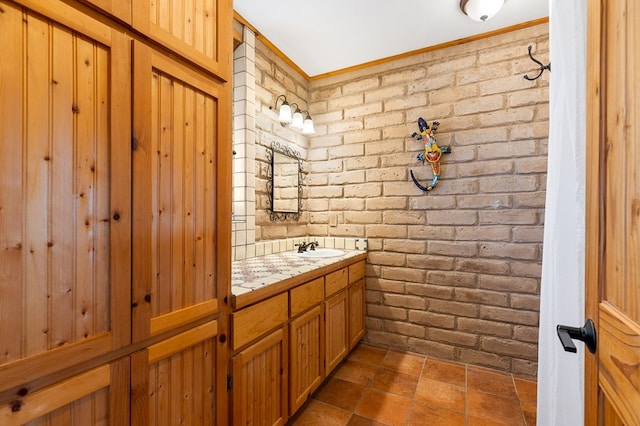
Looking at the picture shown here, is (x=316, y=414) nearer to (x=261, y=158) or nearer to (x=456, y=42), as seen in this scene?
(x=261, y=158)

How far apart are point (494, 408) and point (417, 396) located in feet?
1.57

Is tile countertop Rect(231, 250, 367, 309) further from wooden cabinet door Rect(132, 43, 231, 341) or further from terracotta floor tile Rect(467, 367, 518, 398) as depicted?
terracotta floor tile Rect(467, 367, 518, 398)

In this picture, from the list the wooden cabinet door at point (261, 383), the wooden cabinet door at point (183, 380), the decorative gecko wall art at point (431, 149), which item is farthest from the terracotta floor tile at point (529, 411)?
the wooden cabinet door at point (183, 380)

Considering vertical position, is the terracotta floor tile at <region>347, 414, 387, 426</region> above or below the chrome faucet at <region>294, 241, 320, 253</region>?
below

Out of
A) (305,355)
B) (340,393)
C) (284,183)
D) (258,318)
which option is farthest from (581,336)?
(284,183)

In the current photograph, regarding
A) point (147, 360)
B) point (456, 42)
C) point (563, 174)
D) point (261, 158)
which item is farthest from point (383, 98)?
point (147, 360)

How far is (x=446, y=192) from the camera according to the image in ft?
7.67

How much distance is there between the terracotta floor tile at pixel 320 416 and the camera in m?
1.68

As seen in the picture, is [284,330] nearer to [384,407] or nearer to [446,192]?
[384,407]

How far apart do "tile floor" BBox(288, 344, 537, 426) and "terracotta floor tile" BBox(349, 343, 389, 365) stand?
16 mm

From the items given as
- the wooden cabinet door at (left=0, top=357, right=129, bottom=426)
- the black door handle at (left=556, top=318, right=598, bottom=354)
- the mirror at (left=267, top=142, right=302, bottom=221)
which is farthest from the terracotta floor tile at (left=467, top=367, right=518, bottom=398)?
the wooden cabinet door at (left=0, top=357, right=129, bottom=426)

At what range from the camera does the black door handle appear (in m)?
0.66

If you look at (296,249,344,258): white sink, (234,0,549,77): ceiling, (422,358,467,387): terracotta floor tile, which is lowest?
(422,358,467,387): terracotta floor tile

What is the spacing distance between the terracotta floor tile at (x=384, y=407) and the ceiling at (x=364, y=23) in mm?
2698
